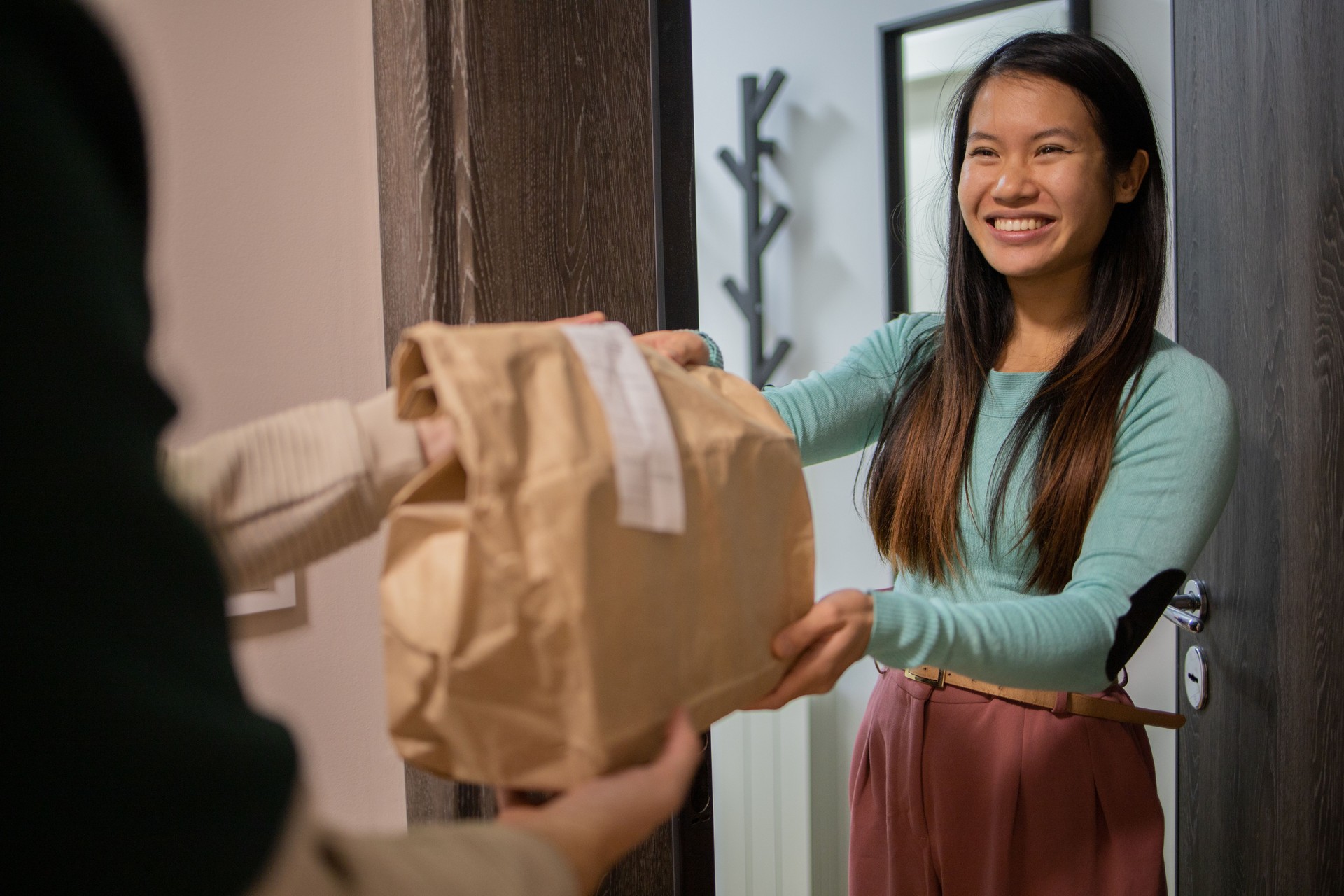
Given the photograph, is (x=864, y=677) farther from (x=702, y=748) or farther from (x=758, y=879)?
(x=702, y=748)

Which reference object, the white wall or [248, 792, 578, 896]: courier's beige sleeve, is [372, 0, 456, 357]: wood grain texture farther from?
the white wall

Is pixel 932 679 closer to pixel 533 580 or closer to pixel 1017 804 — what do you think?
pixel 1017 804

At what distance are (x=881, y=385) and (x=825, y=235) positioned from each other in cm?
132

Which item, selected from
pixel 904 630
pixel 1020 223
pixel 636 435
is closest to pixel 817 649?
pixel 904 630

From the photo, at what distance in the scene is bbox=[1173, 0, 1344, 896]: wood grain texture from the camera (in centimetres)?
118

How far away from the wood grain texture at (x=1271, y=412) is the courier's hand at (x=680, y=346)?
81 centimetres

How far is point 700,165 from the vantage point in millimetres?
2678

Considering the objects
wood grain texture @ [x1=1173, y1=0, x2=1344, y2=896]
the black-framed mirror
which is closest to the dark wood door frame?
wood grain texture @ [x1=1173, y1=0, x2=1344, y2=896]

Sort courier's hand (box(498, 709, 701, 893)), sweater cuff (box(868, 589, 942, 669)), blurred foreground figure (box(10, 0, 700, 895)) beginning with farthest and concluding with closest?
sweater cuff (box(868, 589, 942, 669)), courier's hand (box(498, 709, 701, 893)), blurred foreground figure (box(10, 0, 700, 895))

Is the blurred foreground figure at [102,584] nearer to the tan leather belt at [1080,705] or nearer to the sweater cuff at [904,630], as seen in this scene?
the sweater cuff at [904,630]

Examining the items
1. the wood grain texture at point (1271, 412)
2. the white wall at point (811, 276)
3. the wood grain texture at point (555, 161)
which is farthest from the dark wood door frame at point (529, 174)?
the white wall at point (811, 276)

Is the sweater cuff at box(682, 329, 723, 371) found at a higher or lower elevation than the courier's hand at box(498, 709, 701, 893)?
higher

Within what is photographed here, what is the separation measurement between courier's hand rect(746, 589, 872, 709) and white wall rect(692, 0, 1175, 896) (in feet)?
5.23

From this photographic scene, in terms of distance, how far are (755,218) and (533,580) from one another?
6.92 feet
